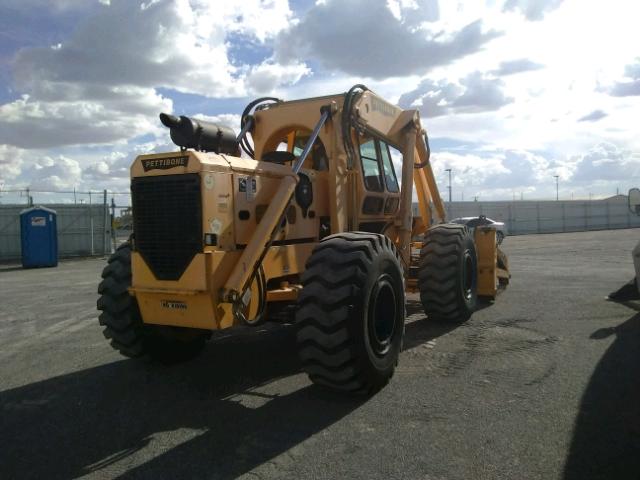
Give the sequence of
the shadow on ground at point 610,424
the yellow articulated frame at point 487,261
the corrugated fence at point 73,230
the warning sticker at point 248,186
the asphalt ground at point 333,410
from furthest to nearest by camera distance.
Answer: the corrugated fence at point 73,230, the yellow articulated frame at point 487,261, the warning sticker at point 248,186, the asphalt ground at point 333,410, the shadow on ground at point 610,424

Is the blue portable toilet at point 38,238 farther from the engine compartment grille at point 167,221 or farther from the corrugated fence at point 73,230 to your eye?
the engine compartment grille at point 167,221

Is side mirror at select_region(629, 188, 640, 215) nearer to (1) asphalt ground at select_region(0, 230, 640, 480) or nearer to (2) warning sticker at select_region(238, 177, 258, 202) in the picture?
(1) asphalt ground at select_region(0, 230, 640, 480)

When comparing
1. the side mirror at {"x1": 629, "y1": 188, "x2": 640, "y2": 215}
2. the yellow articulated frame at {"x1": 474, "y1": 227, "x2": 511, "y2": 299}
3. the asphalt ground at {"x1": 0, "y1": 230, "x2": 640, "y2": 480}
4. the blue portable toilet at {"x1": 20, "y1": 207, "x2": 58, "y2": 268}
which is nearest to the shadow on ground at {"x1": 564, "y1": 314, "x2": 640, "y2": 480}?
the asphalt ground at {"x1": 0, "y1": 230, "x2": 640, "y2": 480}

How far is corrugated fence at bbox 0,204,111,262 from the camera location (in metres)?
21.9

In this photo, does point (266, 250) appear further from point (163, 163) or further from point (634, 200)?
point (634, 200)

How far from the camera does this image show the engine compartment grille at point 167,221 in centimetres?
471

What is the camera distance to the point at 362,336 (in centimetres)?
470

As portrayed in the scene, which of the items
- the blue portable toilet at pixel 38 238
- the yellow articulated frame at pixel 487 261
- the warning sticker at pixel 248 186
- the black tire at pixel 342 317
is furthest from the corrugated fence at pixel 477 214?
the black tire at pixel 342 317

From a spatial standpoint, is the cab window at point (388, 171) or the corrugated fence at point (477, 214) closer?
the cab window at point (388, 171)

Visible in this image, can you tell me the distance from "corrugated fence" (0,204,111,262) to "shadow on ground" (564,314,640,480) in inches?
828

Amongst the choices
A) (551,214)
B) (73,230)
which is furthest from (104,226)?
(551,214)

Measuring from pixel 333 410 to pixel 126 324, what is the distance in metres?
2.31

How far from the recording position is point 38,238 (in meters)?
19.2

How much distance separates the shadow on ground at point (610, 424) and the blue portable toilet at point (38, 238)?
724 inches
